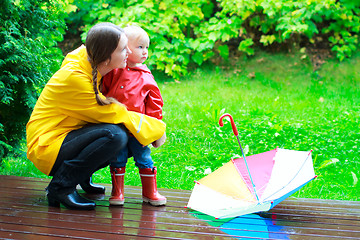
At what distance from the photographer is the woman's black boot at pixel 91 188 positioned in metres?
3.06

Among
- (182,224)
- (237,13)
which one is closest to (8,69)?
(182,224)

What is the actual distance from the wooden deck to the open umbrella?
3.6 inches

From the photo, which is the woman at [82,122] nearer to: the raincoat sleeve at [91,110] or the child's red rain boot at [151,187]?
the raincoat sleeve at [91,110]

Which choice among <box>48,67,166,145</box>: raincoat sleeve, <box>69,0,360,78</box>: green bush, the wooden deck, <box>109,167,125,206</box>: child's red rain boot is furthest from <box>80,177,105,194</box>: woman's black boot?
<box>69,0,360,78</box>: green bush

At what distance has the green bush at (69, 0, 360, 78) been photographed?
684cm

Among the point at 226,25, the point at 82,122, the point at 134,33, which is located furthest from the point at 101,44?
the point at 226,25

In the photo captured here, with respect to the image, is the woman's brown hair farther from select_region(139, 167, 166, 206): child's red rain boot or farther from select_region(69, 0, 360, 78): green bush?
select_region(69, 0, 360, 78): green bush

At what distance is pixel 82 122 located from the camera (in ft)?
8.94

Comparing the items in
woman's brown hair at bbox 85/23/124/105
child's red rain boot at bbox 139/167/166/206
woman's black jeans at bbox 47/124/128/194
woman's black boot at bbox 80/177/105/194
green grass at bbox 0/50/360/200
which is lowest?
green grass at bbox 0/50/360/200

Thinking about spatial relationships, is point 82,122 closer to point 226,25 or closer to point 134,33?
point 134,33

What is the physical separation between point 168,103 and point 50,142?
3.29 metres

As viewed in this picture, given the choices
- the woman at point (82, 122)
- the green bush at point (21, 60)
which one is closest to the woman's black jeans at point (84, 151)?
the woman at point (82, 122)

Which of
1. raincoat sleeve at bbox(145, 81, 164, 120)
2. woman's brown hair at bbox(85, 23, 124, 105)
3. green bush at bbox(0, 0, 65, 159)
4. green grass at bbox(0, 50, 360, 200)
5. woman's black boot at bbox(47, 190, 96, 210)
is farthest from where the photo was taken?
green grass at bbox(0, 50, 360, 200)

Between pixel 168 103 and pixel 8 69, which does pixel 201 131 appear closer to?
pixel 168 103
